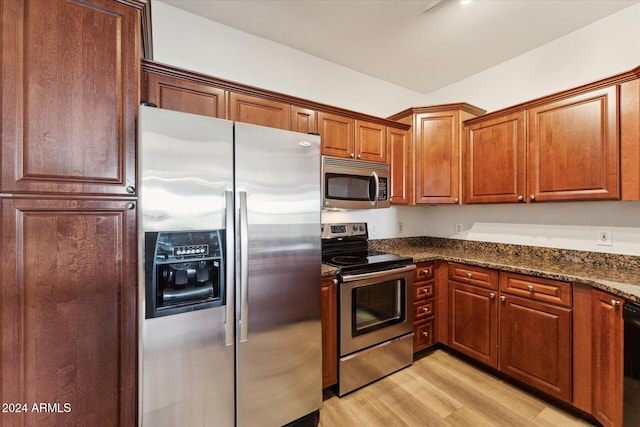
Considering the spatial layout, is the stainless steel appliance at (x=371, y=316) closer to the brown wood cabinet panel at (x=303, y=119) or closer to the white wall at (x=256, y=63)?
the brown wood cabinet panel at (x=303, y=119)

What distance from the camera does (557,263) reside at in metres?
2.19

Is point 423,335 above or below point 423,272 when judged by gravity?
below

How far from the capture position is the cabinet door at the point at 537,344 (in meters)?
1.77

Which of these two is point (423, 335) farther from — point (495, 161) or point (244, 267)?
point (244, 267)

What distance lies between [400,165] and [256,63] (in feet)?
5.53

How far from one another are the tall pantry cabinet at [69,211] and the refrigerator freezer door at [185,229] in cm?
11

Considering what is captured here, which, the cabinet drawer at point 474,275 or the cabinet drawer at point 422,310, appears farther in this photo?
the cabinet drawer at point 422,310

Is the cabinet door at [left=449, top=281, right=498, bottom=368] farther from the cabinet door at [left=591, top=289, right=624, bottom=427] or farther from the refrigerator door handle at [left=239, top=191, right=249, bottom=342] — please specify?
the refrigerator door handle at [left=239, top=191, right=249, bottom=342]

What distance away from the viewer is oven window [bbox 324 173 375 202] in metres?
2.20

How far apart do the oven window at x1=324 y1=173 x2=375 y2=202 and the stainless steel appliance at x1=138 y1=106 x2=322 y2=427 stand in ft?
1.77

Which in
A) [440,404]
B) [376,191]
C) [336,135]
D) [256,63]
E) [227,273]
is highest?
[256,63]

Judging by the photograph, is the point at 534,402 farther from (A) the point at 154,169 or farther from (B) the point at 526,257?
(A) the point at 154,169

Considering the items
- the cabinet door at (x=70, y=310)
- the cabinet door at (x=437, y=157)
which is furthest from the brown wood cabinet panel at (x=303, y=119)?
the cabinet door at (x=70, y=310)

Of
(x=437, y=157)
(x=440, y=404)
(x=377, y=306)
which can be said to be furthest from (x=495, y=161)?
(x=440, y=404)
